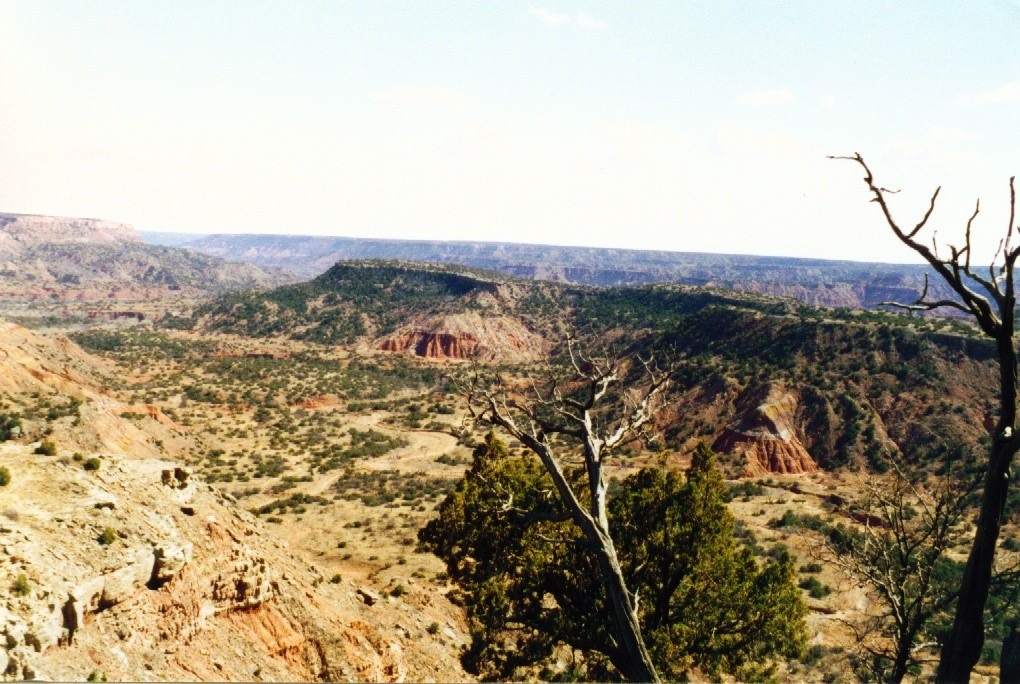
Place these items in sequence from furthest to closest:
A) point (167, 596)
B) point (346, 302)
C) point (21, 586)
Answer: point (346, 302) → point (167, 596) → point (21, 586)

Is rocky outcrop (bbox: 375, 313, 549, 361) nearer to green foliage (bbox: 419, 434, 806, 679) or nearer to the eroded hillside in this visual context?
the eroded hillside

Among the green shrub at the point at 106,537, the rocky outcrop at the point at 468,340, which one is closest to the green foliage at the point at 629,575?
the green shrub at the point at 106,537

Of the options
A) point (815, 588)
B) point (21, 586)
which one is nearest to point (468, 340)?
point (815, 588)

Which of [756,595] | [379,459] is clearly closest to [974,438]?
[756,595]

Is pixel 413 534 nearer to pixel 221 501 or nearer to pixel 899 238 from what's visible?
pixel 221 501

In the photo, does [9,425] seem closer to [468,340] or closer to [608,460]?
[608,460]

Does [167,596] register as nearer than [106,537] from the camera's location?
No

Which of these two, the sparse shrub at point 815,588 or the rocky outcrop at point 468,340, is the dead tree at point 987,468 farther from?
the rocky outcrop at point 468,340

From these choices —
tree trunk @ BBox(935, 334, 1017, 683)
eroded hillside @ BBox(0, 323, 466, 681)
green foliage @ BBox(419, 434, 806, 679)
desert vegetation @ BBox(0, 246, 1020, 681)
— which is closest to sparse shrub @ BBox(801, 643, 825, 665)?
desert vegetation @ BBox(0, 246, 1020, 681)
